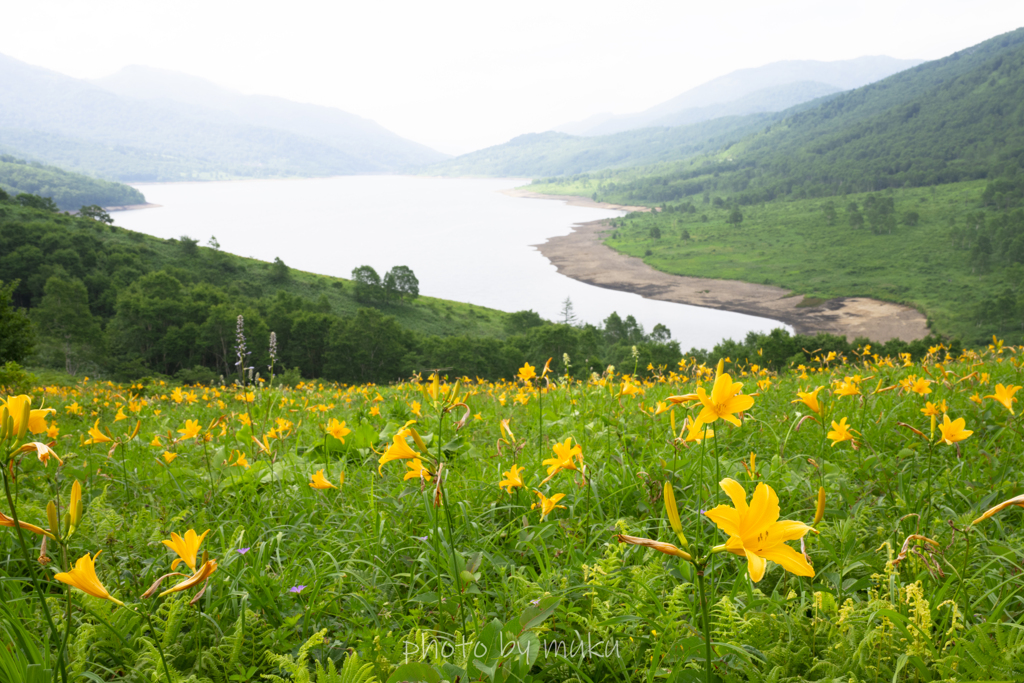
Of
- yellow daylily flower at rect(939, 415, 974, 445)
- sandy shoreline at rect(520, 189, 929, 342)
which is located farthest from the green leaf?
sandy shoreline at rect(520, 189, 929, 342)

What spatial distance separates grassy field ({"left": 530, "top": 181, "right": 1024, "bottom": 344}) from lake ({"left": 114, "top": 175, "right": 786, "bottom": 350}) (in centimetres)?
1843

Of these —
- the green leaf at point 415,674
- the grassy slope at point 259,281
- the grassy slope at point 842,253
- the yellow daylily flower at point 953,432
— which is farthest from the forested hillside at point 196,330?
the grassy slope at point 842,253

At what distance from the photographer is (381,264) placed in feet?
306

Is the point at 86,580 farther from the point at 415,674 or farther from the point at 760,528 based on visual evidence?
the point at 760,528

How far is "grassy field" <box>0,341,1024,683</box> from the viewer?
130 centimetres

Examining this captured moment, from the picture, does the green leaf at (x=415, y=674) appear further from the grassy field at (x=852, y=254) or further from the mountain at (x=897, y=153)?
the mountain at (x=897, y=153)

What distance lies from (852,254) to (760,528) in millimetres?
102829

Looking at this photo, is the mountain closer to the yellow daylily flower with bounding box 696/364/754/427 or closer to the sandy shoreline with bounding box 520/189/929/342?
the sandy shoreline with bounding box 520/189/929/342

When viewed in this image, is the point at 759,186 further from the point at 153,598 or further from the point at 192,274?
the point at 153,598

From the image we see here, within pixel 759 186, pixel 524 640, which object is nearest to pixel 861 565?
pixel 524 640

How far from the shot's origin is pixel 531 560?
83.3 inches

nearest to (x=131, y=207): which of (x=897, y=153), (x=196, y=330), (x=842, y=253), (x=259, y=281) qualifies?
(x=259, y=281)

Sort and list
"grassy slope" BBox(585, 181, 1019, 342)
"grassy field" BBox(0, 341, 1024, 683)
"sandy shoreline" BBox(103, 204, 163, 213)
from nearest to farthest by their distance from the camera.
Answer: "grassy field" BBox(0, 341, 1024, 683) < "grassy slope" BBox(585, 181, 1019, 342) < "sandy shoreline" BBox(103, 204, 163, 213)

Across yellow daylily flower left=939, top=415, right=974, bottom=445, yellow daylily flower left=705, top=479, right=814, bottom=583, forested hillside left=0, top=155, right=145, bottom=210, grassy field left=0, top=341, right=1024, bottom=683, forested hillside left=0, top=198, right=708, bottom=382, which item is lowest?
forested hillside left=0, top=198, right=708, bottom=382
